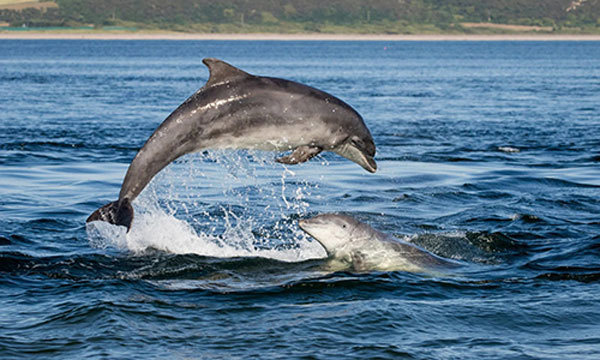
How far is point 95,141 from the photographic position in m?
25.9

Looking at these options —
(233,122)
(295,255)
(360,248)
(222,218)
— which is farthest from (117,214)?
(222,218)

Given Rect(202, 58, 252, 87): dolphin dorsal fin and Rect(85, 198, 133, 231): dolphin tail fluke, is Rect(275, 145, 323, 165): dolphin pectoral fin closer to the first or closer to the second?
Rect(202, 58, 252, 87): dolphin dorsal fin

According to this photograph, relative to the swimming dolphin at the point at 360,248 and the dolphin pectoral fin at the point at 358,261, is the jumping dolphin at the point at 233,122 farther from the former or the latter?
the dolphin pectoral fin at the point at 358,261

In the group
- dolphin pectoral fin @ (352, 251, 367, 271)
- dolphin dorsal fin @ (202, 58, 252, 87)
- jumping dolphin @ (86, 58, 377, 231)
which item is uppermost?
dolphin dorsal fin @ (202, 58, 252, 87)

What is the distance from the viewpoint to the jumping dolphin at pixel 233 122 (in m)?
10.5

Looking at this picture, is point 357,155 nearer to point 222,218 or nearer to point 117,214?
point 117,214

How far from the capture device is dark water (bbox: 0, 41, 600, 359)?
8.95m

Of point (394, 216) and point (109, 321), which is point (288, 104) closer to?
point (109, 321)

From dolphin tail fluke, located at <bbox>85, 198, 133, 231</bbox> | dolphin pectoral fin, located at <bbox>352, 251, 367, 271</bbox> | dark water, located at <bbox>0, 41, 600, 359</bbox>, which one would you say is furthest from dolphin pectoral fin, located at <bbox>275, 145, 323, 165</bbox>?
dolphin tail fluke, located at <bbox>85, 198, 133, 231</bbox>

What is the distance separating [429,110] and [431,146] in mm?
12302

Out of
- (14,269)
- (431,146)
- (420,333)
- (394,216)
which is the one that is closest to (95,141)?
(431,146)

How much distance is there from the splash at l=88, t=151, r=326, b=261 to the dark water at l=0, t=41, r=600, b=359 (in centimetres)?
5

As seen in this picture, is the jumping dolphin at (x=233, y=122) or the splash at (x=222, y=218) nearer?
the jumping dolphin at (x=233, y=122)

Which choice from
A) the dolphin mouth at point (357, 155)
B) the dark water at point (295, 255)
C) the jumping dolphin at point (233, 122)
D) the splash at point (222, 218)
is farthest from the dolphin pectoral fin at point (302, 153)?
the dark water at point (295, 255)
